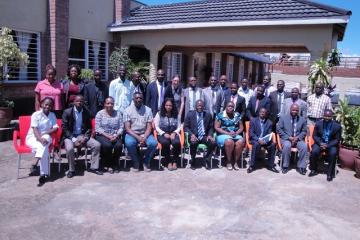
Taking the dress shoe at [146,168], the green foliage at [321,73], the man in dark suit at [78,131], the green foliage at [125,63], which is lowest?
the dress shoe at [146,168]

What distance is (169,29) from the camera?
492 inches

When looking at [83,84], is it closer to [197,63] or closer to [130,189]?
[130,189]

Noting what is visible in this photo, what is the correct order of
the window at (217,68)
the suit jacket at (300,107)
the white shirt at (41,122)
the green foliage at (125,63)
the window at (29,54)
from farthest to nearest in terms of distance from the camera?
the window at (217,68), the green foliage at (125,63), the window at (29,54), the suit jacket at (300,107), the white shirt at (41,122)

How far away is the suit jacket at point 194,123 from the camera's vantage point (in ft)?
23.9

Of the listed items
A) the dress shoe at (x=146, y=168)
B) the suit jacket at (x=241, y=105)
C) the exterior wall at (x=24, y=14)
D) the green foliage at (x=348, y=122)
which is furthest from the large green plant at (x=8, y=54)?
the green foliage at (x=348, y=122)

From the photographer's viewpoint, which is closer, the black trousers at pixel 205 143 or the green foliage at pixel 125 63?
the black trousers at pixel 205 143

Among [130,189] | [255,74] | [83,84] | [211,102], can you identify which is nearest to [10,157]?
[83,84]

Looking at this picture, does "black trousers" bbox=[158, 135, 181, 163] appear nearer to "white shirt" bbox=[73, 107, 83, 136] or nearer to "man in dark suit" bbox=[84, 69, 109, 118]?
"man in dark suit" bbox=[84, 69, 109, 118]

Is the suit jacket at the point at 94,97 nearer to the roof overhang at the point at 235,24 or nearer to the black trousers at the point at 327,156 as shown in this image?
the black trousers at the point at 327,156

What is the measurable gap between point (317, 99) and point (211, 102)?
2.32 metres

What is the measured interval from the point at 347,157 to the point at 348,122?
0.83 meters

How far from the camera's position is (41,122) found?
6102 millimetres

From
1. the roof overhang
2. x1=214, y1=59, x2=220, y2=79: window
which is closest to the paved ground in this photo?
the roof overhang

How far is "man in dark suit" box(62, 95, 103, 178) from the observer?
21.3 feet
